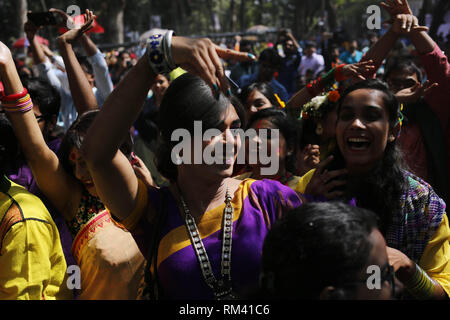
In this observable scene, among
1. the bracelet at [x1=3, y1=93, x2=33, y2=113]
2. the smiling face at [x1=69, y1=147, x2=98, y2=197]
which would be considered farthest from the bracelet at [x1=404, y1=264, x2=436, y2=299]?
the bracelet at [x1=3, y1=93, x2=33, y2=113]

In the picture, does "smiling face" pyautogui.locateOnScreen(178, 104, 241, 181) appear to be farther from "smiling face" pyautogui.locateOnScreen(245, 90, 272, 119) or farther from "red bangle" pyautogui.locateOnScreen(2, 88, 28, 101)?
"smiling face" pyautogui.locateOnScreen(245, 90, 272, 119)

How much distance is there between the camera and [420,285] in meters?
1.94

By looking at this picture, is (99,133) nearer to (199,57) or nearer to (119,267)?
(199,57)

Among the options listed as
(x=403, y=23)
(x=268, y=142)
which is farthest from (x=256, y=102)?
(x=403, y=23)

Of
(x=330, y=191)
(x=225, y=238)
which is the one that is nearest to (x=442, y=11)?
(x=330, y=191)

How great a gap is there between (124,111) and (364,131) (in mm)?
1105

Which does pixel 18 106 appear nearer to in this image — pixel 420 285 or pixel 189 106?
pixel 189 106

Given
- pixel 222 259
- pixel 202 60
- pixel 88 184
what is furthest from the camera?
pixel 88 184

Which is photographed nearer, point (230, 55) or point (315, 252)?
point (315, 252)

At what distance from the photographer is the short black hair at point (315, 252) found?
4.46 ft

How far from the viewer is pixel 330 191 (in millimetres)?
1995

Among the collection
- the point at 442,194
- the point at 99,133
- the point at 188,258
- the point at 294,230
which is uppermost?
the point at 99,133

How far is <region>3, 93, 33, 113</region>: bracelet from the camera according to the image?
217cm

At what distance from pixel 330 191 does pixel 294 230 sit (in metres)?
0.62
